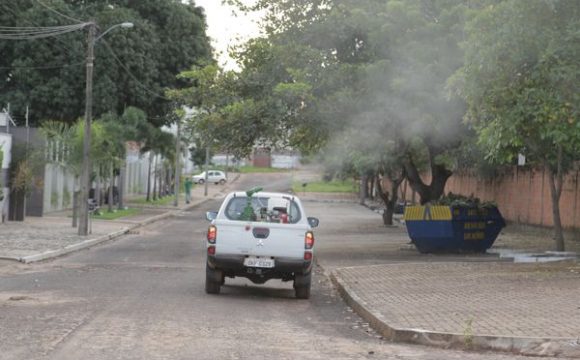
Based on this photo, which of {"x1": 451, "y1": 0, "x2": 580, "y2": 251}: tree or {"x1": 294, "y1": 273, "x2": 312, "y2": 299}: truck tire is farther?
{"x1": 451, "y1": 0, "x2": 580, "y2": 251}: tree

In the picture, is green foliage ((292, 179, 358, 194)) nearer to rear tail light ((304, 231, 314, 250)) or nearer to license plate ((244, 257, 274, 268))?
rear tail light ((304, 231, 314, 250))

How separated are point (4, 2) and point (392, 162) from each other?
1945 cm

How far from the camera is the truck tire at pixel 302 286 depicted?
1404cm

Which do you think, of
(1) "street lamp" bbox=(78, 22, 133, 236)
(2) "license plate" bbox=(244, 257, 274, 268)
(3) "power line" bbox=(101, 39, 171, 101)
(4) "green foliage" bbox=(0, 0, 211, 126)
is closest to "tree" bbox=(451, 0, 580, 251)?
(2) "license plate" bbox=(244, 257, 274, 268)

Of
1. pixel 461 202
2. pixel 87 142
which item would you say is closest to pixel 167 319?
pixel 461 202

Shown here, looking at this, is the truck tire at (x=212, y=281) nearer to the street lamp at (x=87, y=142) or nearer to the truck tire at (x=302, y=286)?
the truck tire at (x=302, y=286)

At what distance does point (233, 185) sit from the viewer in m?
92.1

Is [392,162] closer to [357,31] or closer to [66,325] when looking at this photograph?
[357,31]

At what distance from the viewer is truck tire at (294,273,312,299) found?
14039 mm

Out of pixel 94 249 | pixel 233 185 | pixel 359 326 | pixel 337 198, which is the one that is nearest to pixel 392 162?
pixel 94 249

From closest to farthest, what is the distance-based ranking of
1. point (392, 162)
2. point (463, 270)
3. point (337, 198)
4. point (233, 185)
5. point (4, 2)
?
point (463, 270) → point (392, 162) → point (4, 2) → point (337, 198) → point (233, 185)

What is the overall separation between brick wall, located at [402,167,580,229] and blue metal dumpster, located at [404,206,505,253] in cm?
548

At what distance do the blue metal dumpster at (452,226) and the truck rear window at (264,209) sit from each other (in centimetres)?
860

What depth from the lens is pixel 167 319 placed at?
11086 millimetres
